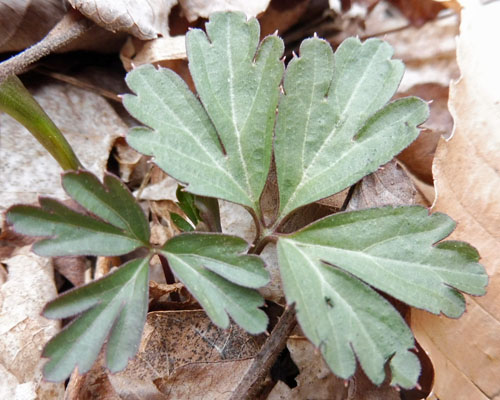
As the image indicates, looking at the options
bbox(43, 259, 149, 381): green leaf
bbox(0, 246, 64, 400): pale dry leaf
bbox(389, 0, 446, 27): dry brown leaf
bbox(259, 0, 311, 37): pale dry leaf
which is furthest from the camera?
bbox(389, 0, 446, 27): dry brown leaf

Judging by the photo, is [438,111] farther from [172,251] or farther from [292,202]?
[172,251]

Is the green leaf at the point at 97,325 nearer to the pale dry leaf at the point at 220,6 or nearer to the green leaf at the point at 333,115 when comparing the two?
the green leaf at the point at 333,115

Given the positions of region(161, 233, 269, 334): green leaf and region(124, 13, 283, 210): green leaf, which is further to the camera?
region(124, 13, 283, 210): green leaf


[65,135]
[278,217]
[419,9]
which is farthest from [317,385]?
[419,9]

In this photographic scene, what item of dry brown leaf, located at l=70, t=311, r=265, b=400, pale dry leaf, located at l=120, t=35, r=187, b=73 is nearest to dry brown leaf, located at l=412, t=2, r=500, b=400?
dry brown leaf, located at l=70, t=311, r=265, b=400

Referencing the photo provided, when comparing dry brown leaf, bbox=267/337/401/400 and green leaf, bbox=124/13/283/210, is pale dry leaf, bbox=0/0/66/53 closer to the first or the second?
green leaf, bbox=124/13/283/210

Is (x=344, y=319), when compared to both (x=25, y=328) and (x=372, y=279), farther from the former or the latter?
(x=25, y=328)

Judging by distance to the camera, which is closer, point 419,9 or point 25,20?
point 25,20
